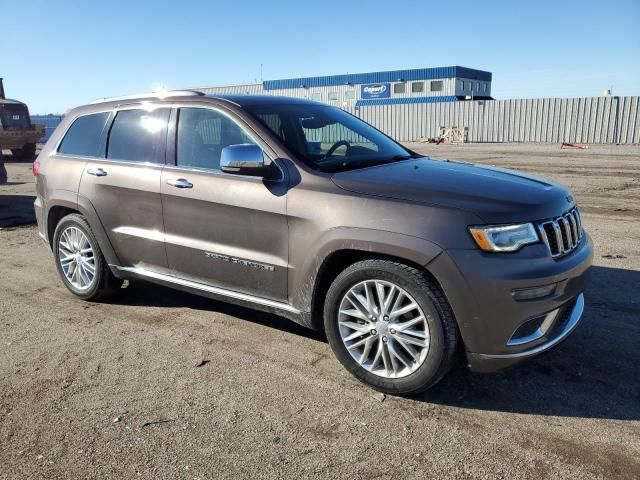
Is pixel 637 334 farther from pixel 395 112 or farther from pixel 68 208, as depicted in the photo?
pixel 395 112

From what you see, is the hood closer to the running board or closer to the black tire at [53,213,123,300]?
the running board

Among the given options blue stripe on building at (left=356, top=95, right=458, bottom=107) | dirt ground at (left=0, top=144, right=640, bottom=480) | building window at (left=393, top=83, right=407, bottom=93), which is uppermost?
building window at (left=393, top=83, right=407, bottom=93)

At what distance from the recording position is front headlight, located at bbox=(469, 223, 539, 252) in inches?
117

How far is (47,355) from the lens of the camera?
13.2ft

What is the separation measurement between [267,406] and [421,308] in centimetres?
109

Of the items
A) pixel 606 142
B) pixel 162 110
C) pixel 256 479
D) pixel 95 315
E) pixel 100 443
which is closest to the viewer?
pixel 256 479

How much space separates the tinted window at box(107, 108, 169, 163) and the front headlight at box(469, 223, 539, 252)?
2.63m

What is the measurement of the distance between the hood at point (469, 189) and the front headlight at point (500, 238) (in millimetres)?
50

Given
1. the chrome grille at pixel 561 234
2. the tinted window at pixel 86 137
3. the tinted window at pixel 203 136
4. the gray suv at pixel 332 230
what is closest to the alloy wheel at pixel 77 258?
the gray suv at pixel 332 230

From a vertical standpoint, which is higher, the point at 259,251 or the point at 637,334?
the point at 259,251

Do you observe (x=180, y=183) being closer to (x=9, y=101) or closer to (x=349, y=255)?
(x=349, y=255)

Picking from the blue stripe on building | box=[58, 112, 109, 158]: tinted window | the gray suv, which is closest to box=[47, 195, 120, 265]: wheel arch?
the gray suv

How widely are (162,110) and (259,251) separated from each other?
1.58 m

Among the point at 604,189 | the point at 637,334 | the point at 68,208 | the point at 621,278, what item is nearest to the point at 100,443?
the point at 68,208
